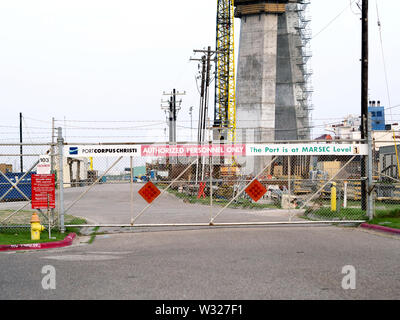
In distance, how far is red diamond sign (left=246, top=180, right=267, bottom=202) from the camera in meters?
16.6

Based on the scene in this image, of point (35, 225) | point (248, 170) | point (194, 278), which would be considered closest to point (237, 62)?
point (248, 170)

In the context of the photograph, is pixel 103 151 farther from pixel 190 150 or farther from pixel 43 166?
pixel 190 150

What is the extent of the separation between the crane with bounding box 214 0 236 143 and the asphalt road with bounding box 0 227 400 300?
193ft

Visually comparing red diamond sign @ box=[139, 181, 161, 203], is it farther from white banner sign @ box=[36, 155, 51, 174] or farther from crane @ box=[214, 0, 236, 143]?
crane @ box=[214, 0, 236, 143]

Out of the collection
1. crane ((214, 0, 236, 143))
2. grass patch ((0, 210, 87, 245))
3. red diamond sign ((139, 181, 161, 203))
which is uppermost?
crane ((214, 0, 236, 143))

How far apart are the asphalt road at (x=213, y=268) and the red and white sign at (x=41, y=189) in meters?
2.11

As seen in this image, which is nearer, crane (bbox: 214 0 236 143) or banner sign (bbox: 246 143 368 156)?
banner sign (bbox: 246 143 368 156)

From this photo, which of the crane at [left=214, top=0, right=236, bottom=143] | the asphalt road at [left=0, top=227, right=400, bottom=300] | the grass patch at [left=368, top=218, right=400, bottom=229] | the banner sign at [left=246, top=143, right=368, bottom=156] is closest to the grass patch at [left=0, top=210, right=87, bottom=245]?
the asphalt road at [left=0, top=227, right=400, bottom=300]

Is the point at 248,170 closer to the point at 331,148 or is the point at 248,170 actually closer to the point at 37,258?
the point at 331,148

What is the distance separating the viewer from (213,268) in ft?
29.5

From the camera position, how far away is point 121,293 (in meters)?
6.98

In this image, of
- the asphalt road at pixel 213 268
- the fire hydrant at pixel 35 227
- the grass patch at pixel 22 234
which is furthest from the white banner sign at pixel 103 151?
the asphalt road at pixel 213 268

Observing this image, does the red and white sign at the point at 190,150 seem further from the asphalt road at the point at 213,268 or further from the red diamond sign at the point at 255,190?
the asphalt road at the point at 213,268

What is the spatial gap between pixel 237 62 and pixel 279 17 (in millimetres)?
11797
